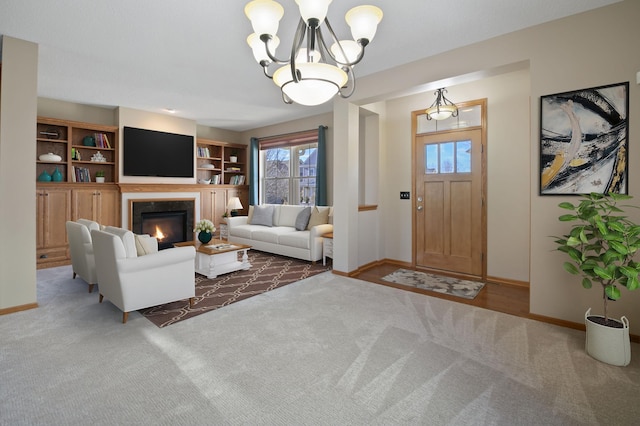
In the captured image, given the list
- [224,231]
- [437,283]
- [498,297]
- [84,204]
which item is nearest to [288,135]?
[224,231]

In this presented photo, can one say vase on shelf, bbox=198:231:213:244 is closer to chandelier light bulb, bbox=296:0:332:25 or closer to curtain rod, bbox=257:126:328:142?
curtain rod, bbox=257:126:328:142

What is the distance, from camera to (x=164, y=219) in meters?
6.34

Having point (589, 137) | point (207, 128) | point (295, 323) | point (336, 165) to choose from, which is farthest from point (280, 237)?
point (589, 137)

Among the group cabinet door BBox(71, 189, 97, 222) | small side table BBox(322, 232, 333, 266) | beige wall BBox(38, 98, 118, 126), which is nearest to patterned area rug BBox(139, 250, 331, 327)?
small side table BBox(322, 232, 333, 266)

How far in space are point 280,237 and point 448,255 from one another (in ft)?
9.17

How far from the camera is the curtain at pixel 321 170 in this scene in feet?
20.1

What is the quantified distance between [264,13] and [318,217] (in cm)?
402

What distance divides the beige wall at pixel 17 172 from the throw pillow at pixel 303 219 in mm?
3690

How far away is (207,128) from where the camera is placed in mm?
7496

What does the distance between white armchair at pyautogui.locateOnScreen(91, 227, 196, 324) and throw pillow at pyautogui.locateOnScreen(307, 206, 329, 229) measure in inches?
109

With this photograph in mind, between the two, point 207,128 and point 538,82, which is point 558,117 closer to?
point 538,82

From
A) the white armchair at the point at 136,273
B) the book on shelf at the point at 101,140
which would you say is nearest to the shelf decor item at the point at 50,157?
the book on shelf at the point at 101,140

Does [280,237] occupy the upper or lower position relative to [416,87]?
lower

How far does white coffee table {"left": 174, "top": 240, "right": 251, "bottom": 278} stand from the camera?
424 centimetres
